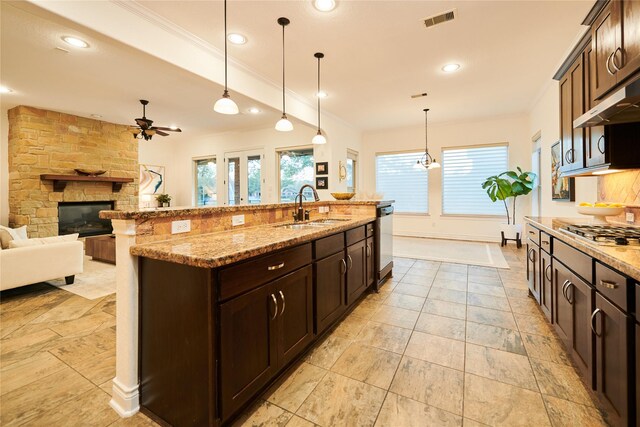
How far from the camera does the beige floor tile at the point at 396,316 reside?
2627mm

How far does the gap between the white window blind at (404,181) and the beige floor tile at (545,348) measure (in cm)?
504

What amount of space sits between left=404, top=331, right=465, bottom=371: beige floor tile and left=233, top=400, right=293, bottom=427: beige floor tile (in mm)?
1027

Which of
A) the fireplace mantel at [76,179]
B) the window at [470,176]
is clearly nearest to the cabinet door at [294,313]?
the window at [470,176]

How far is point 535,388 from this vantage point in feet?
5.67

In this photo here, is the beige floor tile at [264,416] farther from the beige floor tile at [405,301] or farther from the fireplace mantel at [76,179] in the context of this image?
the fireplace mantel at [76,179]

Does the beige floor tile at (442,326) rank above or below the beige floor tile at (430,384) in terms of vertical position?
above

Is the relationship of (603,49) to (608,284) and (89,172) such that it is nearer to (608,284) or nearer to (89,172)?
(608,284)

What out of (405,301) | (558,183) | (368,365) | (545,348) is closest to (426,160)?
(558,183)

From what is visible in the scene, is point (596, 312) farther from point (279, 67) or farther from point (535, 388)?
point (279, 67)

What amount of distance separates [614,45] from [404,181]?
561cm

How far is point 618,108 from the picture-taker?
1611 mm

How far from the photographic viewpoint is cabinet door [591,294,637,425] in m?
1.21

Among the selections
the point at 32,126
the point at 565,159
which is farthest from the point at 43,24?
the point at 565,159

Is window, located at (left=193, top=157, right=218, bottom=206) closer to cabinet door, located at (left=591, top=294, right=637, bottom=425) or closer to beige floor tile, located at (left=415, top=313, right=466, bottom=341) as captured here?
beige floor tile, located at (left=415, top=313, right=466, bottom=341)
